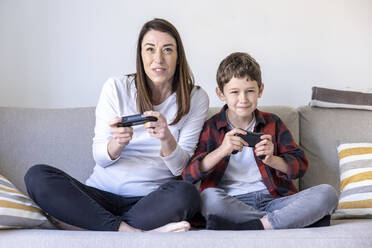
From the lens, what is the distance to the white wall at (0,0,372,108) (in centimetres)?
223

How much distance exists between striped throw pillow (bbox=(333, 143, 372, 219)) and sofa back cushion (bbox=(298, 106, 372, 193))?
0.06 m

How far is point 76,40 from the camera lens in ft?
7.37

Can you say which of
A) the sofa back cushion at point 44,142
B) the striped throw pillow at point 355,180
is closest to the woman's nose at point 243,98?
the striped throw pillow at point 355,180

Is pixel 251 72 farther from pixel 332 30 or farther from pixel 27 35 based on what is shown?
pixel 27 35

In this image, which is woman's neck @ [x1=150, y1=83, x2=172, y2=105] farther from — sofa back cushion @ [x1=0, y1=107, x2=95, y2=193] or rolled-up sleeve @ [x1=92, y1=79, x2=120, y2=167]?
sofa back cushion @ [x1=0, y1=107, x2=95, y2=193]

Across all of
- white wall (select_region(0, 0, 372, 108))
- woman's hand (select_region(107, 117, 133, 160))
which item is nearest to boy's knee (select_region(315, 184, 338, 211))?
woman's hand (select_region(107, 117, 133, 160))

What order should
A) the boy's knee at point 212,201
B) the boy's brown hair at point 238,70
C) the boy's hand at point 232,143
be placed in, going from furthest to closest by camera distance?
the boy's brown hair at point 238,70 < the boy's hand at point 232,143 < the boy's knee at point 212,201

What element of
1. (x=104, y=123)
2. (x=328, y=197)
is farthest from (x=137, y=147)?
(x=328, y=197)

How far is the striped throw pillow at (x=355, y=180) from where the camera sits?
1.69 m

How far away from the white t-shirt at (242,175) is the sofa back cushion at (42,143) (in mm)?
584

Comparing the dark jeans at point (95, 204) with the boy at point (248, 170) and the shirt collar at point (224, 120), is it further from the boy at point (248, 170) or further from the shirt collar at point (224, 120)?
the shirt collar at point (224, 120)

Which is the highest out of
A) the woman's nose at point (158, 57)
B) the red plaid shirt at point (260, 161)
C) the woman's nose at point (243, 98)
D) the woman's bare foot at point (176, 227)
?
the woman's nose at point (158, 57)

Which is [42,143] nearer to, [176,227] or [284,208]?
[176,227]

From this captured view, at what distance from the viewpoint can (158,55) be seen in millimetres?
1684
